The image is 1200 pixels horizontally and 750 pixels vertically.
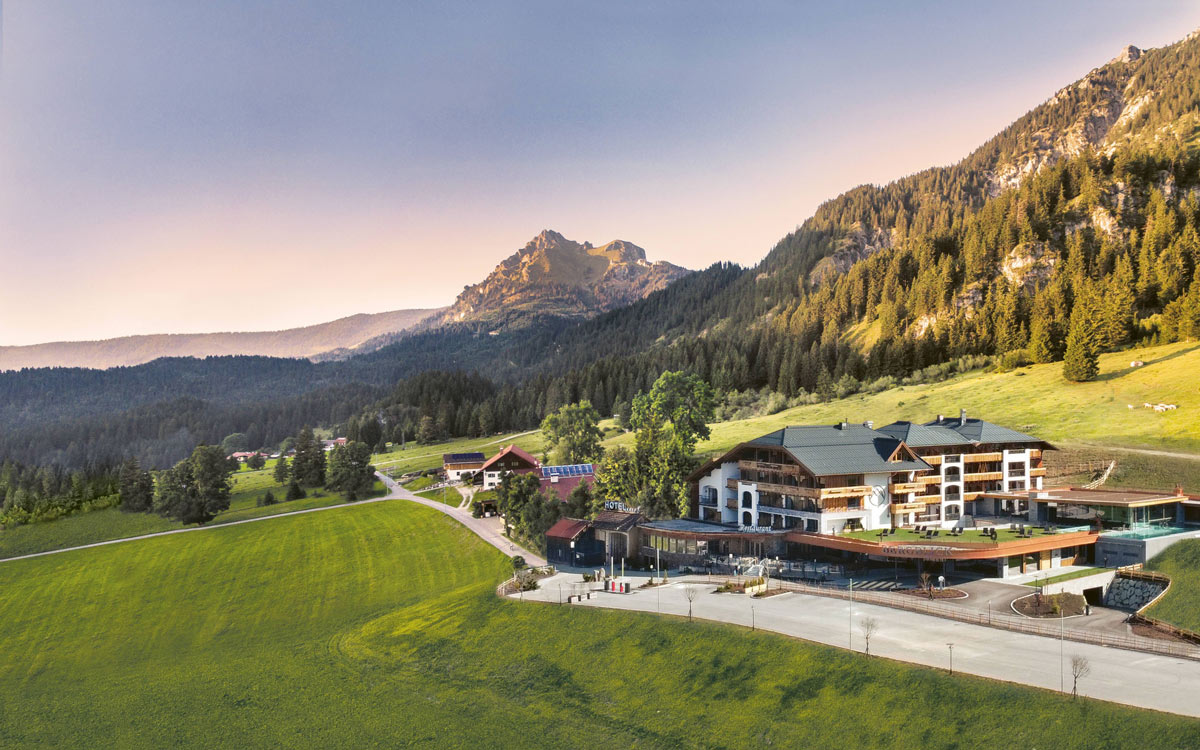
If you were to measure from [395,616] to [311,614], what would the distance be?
11.6 metres

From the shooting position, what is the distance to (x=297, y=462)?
130875 mm

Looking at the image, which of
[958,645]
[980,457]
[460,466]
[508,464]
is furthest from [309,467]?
[958,645]

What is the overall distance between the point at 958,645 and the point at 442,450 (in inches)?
5740

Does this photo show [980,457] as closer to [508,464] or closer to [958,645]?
[958,645]

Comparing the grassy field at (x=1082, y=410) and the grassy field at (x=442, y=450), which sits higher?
the grassy field at (x=1082, y=410)

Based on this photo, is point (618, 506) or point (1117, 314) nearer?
point (618, 506)

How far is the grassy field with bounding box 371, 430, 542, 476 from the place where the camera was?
492ft

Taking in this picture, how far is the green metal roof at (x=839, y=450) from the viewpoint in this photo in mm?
62844

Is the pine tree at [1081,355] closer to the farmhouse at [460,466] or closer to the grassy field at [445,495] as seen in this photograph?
the grassy field at [445,495]

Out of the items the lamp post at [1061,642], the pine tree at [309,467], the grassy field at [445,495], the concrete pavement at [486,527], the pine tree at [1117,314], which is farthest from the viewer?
the pine tree at [309,467]

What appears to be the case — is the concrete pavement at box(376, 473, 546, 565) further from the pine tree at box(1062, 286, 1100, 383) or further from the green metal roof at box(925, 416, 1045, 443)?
the pine tree at box(1062, 286, 1100, 383)

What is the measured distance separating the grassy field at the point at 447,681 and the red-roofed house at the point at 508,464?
114 ft

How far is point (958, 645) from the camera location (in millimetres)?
37594

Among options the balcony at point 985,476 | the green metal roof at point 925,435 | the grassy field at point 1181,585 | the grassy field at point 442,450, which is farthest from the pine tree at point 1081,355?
the grassy field at point 442,450
